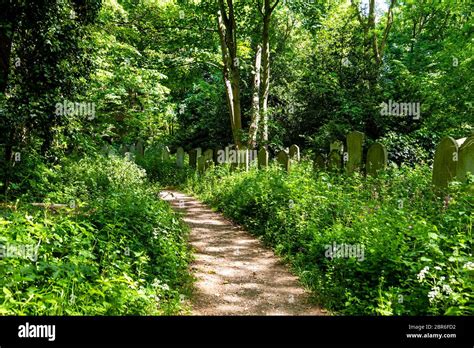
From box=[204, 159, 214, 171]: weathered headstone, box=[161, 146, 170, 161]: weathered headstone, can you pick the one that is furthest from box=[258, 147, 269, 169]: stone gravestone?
box=[161, 146, 170, 161]: weathered headstone

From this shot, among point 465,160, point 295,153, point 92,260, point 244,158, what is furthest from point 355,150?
point 92,260

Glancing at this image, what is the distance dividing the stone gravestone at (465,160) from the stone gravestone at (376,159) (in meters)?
1.87

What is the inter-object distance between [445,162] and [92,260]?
5.25m

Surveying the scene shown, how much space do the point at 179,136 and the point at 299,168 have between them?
13186mm

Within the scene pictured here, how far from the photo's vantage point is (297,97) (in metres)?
16.4

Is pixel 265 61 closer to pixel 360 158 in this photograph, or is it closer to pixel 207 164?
pixel 207 164

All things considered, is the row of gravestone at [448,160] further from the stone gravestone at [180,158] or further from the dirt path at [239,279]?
the stone gravestone at [180,158]

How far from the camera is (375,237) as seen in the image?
16.3 ft

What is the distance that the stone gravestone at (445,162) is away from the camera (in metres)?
6.09

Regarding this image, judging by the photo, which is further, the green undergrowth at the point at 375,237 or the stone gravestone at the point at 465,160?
the stone gravestone at the point at 465,160
